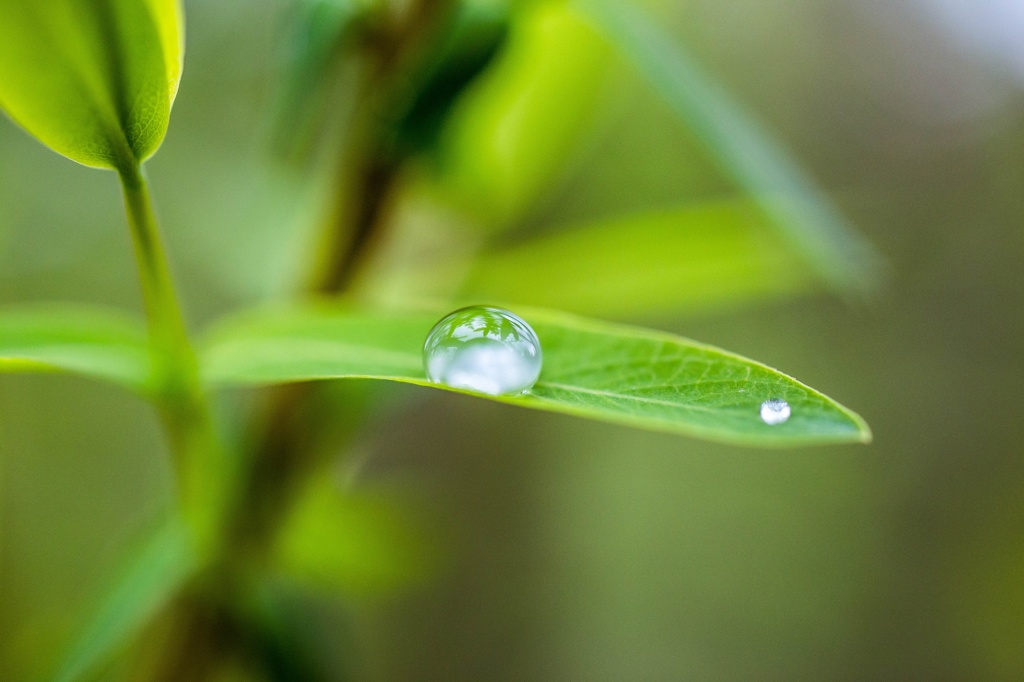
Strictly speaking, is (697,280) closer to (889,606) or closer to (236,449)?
(236,449)

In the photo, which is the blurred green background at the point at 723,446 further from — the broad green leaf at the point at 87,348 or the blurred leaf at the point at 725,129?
the broad green leaf at the point at 87,348

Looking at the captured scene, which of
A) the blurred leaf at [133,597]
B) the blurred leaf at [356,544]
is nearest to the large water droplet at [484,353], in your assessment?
the blurred leaf at [133,597]

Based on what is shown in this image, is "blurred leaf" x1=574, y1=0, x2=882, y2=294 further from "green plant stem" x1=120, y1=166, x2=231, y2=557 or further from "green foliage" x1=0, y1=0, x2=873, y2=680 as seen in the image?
"green plant stem" x1=120, y1=166, x2=231, y2=557

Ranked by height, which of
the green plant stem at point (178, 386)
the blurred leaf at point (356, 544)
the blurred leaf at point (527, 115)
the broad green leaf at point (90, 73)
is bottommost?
the green plant stem at point (178, 386)

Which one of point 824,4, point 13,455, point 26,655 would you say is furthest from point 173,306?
point 824,4

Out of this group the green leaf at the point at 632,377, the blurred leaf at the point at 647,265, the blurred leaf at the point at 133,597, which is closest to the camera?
the green leaf at the point at 632,377

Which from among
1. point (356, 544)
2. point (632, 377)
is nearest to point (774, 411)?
point (632, 377)

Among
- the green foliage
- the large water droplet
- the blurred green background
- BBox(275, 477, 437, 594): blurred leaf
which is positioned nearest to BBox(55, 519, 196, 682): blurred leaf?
the green foliage
